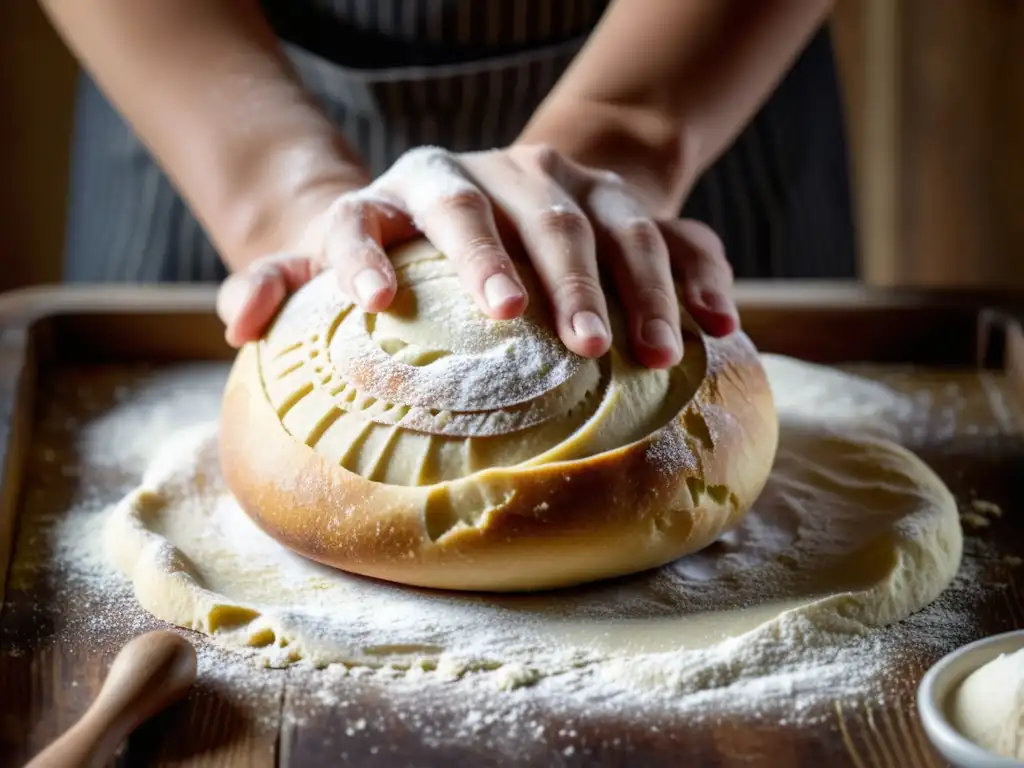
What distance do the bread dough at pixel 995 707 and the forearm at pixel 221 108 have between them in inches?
39.3

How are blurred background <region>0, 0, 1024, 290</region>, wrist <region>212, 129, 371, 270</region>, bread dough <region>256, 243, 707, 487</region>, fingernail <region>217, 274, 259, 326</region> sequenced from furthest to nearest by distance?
blurred background <region>0, 0, 1024, 290</region> → wrist <region>212, 129, 371, 270</region> → fingernail <region>217, 274, 259, 326</region> → bread dough <region>256, 243, 707, 487</region>

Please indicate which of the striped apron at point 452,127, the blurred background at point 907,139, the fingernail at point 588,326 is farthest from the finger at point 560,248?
the blurred background at point 907,139

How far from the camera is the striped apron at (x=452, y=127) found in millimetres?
1968

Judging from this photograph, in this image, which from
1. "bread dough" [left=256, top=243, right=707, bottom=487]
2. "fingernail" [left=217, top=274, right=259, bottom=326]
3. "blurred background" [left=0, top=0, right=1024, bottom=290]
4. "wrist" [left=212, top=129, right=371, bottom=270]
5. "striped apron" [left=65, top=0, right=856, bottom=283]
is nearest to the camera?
"bread dough" [left=256, top=243, right=707, bottom=487]

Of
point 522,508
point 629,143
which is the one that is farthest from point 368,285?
point 629,143

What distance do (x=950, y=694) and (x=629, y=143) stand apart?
0.92 metres

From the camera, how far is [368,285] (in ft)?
3.96

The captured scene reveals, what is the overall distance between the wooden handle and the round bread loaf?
0.68 feet

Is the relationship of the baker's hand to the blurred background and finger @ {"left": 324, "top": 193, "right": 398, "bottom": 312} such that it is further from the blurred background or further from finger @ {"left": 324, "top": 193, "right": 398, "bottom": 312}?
the blurred background

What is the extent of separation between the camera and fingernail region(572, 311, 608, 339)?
116 cm

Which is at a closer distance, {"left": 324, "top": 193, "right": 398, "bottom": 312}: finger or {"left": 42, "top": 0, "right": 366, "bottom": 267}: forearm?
{"left": 324, "top": 193, "right": 398, "bottom": 312}: finger

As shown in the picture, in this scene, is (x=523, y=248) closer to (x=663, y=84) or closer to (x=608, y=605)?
(x=608, y=605)

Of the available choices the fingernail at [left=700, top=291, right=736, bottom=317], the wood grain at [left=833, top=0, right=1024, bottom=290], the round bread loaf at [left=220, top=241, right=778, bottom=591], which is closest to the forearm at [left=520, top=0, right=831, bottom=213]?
the fingernail at [left=700, top=291, right=736, bottom=317]

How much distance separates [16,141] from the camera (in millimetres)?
3014
